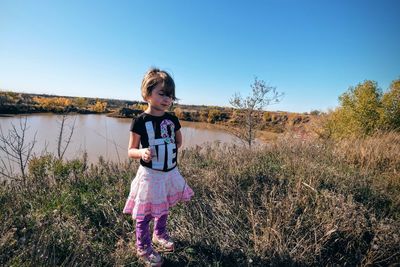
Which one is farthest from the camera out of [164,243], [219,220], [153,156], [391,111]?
[391,111]

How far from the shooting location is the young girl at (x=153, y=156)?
1.76 metres

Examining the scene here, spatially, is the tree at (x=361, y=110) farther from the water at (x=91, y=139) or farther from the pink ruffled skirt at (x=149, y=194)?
the pink ruffled skirt at (x=149, y=194)

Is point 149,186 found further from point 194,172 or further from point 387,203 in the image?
point 387,203

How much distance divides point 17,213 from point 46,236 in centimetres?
76

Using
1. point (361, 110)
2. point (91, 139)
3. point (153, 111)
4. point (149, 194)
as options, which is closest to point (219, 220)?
point (149, 194)

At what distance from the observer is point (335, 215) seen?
214 cm

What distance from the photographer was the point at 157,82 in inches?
68.4

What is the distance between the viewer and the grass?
182cm

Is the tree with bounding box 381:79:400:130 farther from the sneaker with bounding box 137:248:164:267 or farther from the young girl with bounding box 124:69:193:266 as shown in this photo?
the sneaker with bounding box 137:248:164:267

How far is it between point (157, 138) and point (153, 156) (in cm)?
16

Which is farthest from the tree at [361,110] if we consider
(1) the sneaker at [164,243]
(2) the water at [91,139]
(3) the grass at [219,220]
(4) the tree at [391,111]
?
(1) the sneaker at [164,243]

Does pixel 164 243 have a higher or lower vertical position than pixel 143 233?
lower

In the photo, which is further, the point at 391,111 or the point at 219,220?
the point at 391,111

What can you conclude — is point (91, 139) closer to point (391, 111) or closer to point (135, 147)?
point (135, 147)
